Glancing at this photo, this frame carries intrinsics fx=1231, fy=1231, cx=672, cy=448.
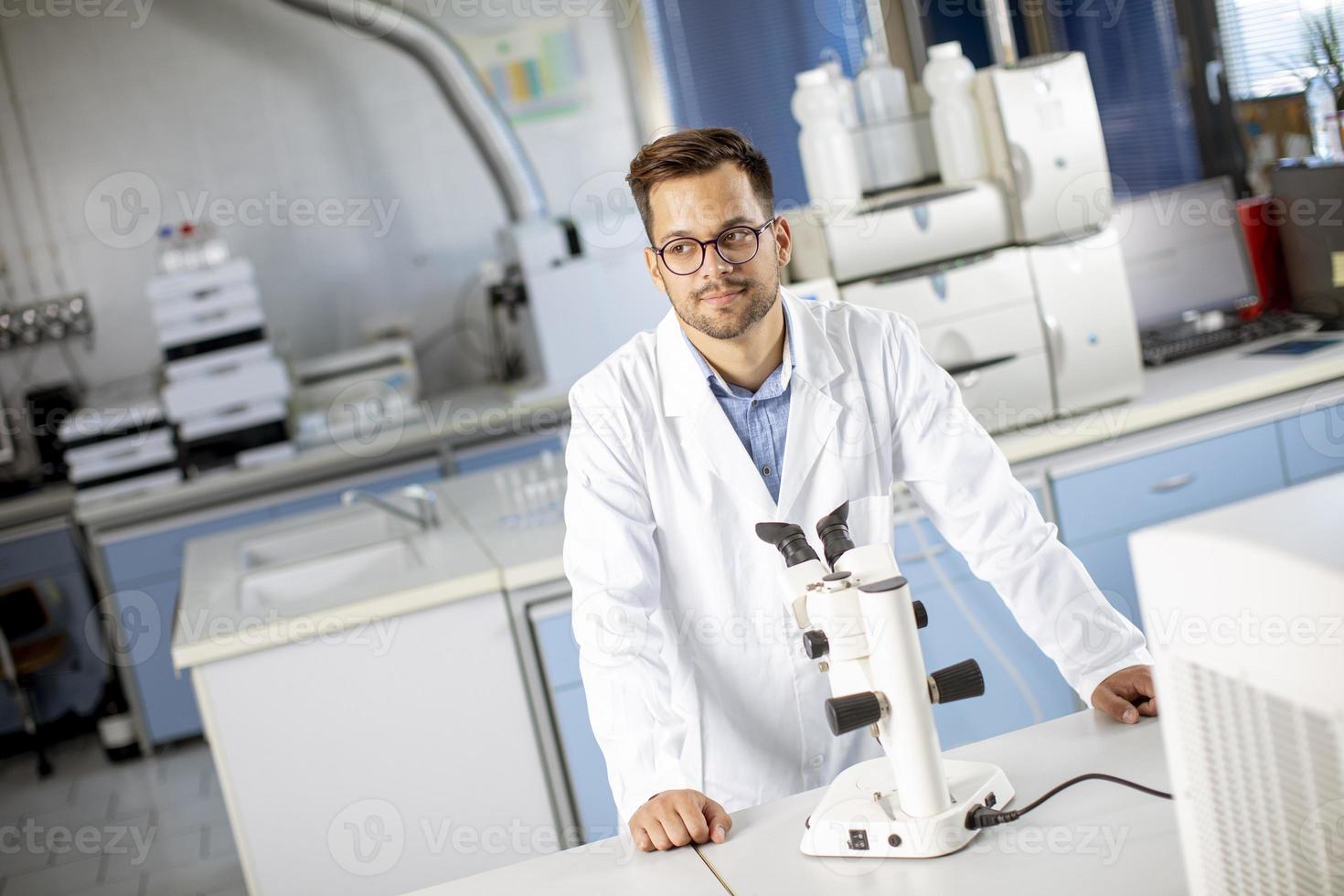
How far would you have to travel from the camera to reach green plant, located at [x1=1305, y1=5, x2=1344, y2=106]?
9.75 feet

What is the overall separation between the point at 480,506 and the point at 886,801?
6.12ft

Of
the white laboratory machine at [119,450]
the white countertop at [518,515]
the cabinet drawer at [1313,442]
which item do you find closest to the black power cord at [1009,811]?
the white countertop at [518,515]

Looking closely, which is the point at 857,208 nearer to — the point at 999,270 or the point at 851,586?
the point at 999,270

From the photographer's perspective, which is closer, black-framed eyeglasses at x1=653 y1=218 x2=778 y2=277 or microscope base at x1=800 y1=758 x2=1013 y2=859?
microscope base at x1=800 y1=758 x2=1013 y2=859

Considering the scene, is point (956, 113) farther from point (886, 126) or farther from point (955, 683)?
point (955, 683)

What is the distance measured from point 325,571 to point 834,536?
1797 millimetres

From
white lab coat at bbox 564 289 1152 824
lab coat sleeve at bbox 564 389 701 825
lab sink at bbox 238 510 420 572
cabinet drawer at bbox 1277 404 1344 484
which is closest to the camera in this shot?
lab coat sleeve at bbox 564 389 701 825

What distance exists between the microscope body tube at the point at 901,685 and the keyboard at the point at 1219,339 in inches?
81.4

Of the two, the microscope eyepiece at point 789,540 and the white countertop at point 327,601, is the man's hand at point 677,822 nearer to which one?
the microscope eyepiece at point 789,540

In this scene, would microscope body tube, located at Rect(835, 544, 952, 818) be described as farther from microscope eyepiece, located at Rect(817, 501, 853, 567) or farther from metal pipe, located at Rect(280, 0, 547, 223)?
metal pipe, located at Rect(280, 0, 547, 223)

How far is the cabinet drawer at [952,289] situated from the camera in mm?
2611

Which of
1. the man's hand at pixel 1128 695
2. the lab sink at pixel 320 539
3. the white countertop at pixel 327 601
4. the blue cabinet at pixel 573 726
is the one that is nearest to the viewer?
the man's hand at pixel 1128 695

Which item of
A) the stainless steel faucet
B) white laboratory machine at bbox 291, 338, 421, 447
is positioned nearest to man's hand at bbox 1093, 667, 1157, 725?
the stainless steel faucet

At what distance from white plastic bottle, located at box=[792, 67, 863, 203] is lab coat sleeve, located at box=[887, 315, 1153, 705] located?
99cm
